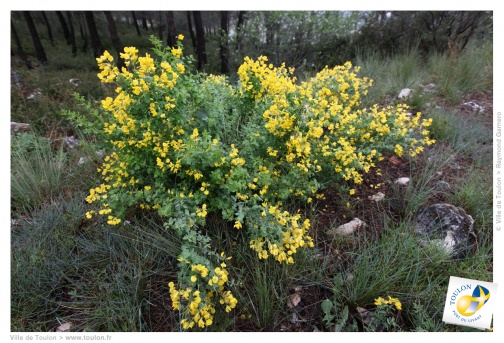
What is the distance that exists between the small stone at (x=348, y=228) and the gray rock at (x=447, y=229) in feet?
1.40

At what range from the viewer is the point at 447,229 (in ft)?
7.45

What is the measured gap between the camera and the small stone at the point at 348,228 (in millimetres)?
2297

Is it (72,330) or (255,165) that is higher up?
(255,165)

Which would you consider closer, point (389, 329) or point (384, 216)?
point (389, 329)

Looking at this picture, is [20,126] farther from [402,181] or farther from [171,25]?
[402,181]

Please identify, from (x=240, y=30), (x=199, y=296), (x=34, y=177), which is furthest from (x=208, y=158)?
(x=240, y=30)

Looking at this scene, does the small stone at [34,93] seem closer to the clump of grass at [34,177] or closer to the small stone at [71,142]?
the small stone at [71,142]

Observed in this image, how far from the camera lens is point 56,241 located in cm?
224

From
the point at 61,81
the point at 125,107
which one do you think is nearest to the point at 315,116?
the point at 125,107

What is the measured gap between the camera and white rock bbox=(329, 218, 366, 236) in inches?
90.5

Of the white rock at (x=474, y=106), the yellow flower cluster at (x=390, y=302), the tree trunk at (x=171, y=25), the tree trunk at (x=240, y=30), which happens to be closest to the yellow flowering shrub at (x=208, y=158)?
the yellow flower cluster at (x=390, y=302)

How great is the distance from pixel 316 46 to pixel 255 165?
5.53m

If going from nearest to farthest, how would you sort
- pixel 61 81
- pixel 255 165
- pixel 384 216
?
pixel 255 165
pixel 384 216
pixel 61 81

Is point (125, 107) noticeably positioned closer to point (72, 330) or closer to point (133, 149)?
point (133, 149)
